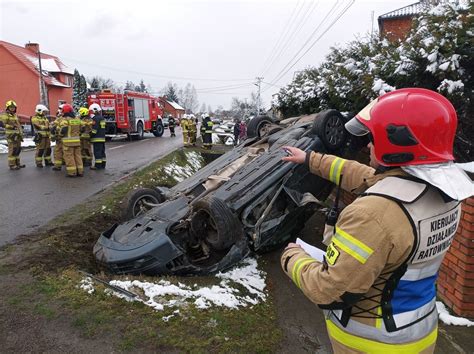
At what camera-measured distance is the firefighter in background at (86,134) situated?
10.2 metres

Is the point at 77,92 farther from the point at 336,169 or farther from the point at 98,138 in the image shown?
the point at 336,169

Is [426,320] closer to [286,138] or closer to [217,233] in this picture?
[217,233]

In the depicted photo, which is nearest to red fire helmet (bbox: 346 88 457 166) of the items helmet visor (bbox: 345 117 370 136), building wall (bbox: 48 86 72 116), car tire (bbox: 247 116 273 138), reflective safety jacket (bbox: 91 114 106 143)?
helmet visor (bbox: 345 117 370 136)

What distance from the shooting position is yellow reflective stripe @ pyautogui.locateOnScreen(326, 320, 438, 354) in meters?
1.46

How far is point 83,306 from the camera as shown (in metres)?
3.06

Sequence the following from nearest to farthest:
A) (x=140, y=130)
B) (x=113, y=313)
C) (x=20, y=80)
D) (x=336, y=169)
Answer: (x=336, y=169) → (x=113, y=313) → (x=140, y=130) → (x=20, y=80)

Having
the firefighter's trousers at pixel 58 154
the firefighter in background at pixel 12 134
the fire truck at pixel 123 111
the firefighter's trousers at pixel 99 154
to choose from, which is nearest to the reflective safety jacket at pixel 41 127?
the firefighter in background at pixel 12 134

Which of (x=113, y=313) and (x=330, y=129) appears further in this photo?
(x=330, y=129)

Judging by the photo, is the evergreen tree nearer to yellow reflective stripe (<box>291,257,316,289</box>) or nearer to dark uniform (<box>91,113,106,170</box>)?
dark uniform (<box>91,113,106,170</box>)

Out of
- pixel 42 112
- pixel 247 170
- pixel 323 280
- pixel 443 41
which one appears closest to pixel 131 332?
pixel 323 280

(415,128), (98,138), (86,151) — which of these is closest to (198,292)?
(415,128)

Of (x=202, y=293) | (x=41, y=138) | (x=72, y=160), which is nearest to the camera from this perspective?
(x=202, y=293)

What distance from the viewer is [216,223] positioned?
4.03 metres

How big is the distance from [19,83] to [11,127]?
30.1 m
